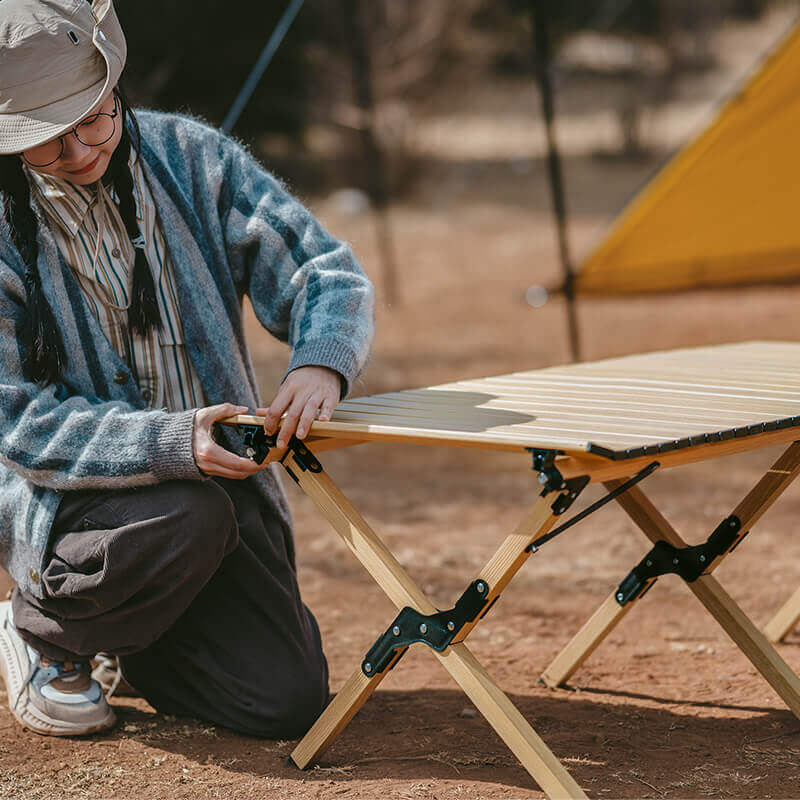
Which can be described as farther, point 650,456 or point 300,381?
point 300,381

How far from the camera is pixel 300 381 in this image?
2.04 m

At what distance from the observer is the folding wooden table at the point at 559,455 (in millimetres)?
1780

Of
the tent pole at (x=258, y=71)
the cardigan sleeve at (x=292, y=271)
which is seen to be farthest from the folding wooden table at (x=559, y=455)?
the tent pole at (x=258, y=71)

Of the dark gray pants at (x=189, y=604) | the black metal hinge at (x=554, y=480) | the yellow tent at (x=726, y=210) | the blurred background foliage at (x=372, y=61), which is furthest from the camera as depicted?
the blurred background foliage at (x=372, y=61)

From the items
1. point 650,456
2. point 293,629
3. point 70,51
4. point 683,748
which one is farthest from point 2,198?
A: point 683,748

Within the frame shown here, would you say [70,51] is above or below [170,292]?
above

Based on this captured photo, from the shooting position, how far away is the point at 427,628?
6.47 ft

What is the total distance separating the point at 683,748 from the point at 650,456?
2.55ft

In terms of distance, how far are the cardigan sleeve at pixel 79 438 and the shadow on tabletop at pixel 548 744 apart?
1.83 ft

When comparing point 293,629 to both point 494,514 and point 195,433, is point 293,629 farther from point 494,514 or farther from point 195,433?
point 494,514

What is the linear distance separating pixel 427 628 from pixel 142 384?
75 cm

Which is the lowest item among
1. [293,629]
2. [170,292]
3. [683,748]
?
[683,748]

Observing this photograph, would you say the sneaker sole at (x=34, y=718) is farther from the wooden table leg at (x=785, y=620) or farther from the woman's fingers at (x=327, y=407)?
the wooden table leg at (x=785, y=620)

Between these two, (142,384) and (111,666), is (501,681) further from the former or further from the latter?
(142,384)
